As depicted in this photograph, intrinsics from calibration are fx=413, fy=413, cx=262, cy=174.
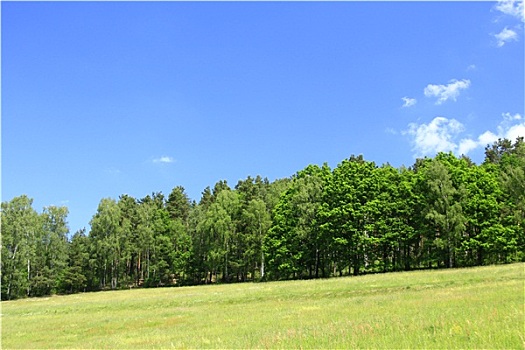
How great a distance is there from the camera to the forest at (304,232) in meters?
65.8

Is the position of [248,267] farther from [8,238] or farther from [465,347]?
[465,347]

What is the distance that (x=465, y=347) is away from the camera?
9281mm

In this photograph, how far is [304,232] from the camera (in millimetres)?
74500

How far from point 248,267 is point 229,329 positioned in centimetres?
7521

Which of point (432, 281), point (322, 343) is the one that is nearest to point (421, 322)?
point (322, 343)

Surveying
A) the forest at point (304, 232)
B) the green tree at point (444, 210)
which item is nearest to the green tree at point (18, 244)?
the forest at point (304, 232)

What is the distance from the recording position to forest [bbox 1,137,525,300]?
216 ft

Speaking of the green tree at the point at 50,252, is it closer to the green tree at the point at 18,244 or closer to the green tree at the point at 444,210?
the green tree at the point at 18,244

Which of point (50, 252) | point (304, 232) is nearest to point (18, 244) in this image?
point (50, 252)

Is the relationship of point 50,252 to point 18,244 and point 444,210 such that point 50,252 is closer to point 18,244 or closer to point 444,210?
point 18,244

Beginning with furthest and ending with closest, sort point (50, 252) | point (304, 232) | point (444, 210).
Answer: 1. point (50, 252)
2. point (304, 232)
3. point (444, 210)

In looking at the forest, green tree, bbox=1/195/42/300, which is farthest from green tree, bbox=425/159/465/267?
green tree, bbox=1/195/42/300

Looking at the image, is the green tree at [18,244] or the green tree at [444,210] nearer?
the green tree at [444,210]

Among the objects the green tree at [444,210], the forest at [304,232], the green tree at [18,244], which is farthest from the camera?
the green tree at [18,244]
